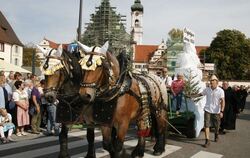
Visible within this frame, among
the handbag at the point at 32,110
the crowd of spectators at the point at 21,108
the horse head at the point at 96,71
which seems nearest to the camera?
the horse head at the point at 96,71

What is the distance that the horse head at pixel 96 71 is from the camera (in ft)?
18.0

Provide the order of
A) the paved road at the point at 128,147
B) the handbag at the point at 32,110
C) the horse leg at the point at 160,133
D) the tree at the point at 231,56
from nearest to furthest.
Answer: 1. the paved road at the point at 128,147
2. the horse leg at the point at 160,133
3. the handbag at the point at 32,110
4. the tree at the point at 231,56

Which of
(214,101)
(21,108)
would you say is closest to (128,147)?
(214,101)

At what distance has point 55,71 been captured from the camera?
227 inches

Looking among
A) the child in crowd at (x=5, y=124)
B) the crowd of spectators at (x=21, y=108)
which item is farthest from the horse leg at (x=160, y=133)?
the child in crowd at (x=5, y=124)

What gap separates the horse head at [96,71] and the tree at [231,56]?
61641 mm

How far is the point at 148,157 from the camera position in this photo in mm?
8023

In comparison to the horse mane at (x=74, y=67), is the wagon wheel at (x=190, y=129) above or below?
below

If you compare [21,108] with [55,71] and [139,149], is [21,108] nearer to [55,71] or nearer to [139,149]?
[139,149]

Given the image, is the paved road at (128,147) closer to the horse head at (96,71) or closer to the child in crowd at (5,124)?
the child in crowd at (5,124)

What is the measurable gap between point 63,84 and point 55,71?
352mm

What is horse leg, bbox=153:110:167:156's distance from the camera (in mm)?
8336

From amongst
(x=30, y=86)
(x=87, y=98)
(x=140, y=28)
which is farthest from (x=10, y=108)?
(x=140, y=28)

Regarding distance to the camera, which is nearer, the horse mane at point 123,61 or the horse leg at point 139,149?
the horse mane at point 123,61
